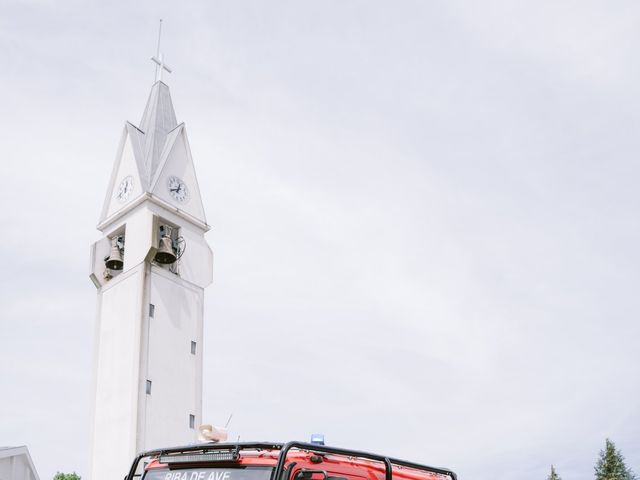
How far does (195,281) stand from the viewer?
44219 millimetres

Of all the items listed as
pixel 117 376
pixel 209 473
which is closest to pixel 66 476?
pixel 117 376

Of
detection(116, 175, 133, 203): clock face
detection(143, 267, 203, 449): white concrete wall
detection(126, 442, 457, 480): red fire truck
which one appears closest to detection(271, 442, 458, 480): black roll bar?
detection(126, 442, 457, 480): red fire truck

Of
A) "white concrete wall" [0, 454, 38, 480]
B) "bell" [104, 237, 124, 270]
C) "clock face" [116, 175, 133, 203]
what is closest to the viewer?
"white concrete wall" [0, 454, 38, 480]

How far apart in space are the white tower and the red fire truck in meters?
29.7

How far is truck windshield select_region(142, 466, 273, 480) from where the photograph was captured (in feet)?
25.4

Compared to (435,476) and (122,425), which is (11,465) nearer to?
(122,425)

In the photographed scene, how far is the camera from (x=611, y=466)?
144 ft

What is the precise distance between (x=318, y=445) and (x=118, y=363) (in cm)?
3381

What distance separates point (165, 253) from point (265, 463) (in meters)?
35.0

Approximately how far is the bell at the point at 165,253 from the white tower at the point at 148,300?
0.06 m

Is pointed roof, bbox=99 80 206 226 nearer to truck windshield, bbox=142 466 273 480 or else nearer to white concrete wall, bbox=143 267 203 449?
white concrete wall, bbox=143 267 203 449

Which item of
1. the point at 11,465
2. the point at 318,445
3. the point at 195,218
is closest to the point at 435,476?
the point at 318,445

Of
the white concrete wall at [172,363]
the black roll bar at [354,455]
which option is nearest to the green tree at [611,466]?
the white concrete wall at [172,363]

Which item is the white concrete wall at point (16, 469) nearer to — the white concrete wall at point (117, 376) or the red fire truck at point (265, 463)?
the white concrete wall at point (117, 376)
